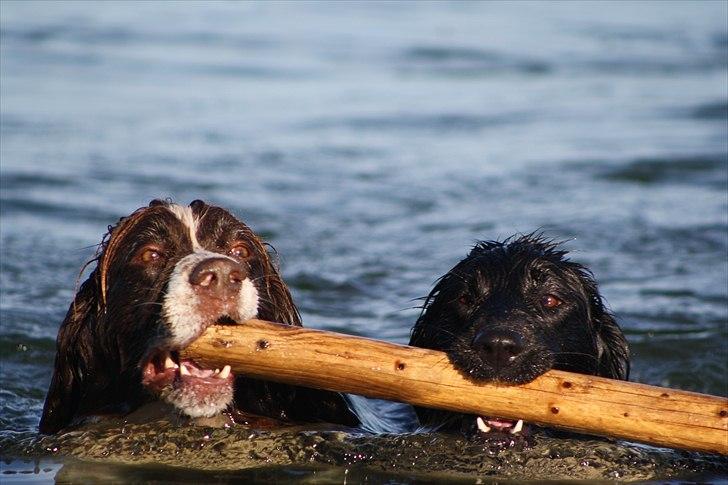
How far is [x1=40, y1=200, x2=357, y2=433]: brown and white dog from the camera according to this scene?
6.24m

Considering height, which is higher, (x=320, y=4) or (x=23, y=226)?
(x=320, y=4)

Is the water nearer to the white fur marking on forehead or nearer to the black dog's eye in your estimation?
the black dog's eye

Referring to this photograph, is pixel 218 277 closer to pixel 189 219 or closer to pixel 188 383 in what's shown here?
pixel 188 383

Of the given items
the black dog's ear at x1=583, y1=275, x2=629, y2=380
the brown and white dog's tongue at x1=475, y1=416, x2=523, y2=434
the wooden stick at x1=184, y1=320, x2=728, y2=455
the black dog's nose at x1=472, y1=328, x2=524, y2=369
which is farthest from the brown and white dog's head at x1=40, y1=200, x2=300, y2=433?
the black dog's ear at x1=583, y1=275, x2=629, y2=380

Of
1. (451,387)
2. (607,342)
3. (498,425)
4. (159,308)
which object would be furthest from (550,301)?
(159,308)

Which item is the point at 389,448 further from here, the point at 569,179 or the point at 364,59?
the point at 364,59

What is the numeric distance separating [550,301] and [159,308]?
191 centimetres

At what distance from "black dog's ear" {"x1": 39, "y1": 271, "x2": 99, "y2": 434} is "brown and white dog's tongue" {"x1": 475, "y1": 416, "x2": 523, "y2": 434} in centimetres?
196

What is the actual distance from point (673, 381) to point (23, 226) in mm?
6160

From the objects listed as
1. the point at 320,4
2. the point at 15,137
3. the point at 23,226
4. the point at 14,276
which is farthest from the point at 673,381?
the point at 320,4

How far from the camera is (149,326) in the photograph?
6516 millimetres

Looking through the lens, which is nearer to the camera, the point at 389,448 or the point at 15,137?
the point at 389,448

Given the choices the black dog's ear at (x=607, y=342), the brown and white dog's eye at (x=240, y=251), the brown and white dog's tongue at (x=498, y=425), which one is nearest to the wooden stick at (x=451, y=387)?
the brown and white dog's tongue at (x=498, y=425)

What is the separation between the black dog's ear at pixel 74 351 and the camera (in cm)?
698
